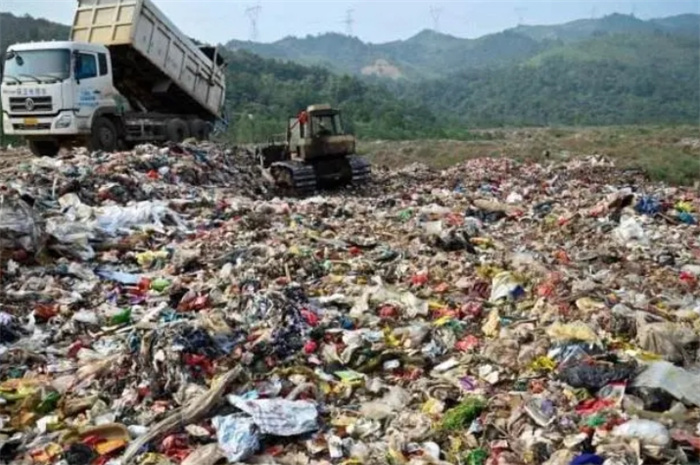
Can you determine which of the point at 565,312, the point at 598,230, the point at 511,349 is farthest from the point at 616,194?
the point at 511,349

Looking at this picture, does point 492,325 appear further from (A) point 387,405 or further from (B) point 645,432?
(B) point 645,432

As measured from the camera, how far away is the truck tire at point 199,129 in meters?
15.1

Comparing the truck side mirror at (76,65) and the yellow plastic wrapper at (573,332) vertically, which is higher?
the truck side mirror at (76,65)

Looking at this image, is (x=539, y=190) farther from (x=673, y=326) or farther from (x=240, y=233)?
(x=673, y=326)

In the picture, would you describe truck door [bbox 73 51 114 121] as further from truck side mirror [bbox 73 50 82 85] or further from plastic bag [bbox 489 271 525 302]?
plastic bag [bbox 489 271 525 302]

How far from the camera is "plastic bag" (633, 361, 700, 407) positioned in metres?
3.95

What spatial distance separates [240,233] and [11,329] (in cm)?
314

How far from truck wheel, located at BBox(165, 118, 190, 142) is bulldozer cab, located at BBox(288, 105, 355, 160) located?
255cm

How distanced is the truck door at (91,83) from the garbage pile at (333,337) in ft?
9.72

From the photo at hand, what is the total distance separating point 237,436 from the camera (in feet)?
12.5

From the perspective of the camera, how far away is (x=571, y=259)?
7875 millimetres

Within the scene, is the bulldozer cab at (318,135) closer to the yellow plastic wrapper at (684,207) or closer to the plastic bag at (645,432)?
the yellow plastic wrapper at (684,207)

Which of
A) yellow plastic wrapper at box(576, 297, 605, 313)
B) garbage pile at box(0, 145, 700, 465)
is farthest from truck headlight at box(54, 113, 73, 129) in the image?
yellow plastic wrapper at box(576, 297, 605, 313)

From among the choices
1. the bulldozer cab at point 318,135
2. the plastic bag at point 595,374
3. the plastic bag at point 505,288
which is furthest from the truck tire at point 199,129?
the plastic bag at point 595,374
